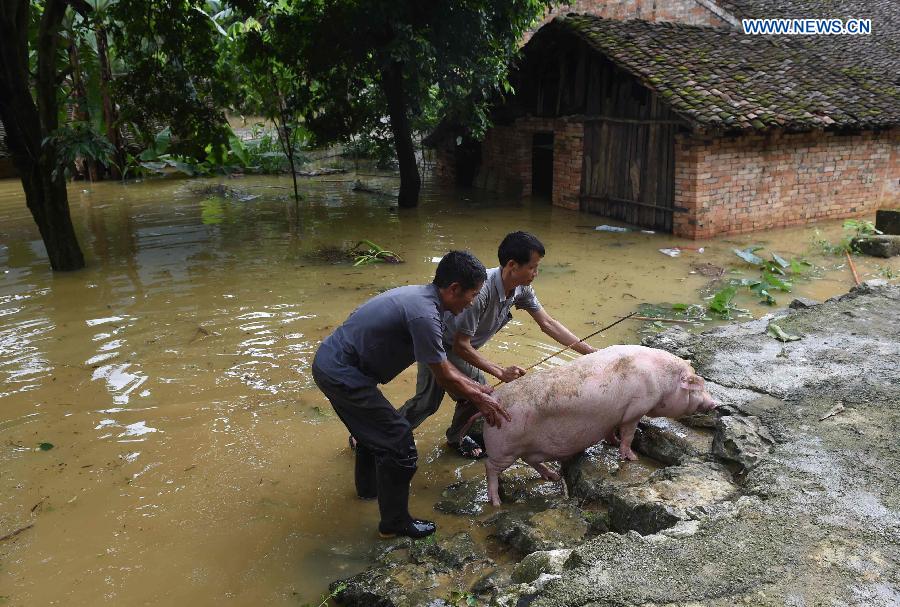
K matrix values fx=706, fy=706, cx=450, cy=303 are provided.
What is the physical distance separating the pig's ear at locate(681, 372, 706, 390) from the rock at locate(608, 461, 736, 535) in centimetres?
56

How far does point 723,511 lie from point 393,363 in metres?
1.94

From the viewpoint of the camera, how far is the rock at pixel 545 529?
384cm

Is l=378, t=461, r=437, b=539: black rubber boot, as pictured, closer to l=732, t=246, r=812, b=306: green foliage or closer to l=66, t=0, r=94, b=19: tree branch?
l=732, t=246, r=812, b=306: green foliage

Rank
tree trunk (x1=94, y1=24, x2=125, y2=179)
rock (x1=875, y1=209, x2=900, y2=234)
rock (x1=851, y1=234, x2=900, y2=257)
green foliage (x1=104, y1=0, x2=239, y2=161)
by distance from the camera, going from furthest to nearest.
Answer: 1. tree trunk (x1=94, y1=24, x2=125, y2=179)
2. rock (x1=875, y1=209, x2=900, y2=234)
3. green foliage (x1=104, y1=0, x2=239, y2=161)
4. rock (x1=851, y1=234, x2=900, y2=257)

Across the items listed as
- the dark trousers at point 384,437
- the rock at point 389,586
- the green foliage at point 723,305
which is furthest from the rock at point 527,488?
the green foliage at point 723,305

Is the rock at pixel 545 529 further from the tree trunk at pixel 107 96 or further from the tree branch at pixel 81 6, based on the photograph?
the tree trunk at pixel 107 96

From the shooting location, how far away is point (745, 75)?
13328 millimetres

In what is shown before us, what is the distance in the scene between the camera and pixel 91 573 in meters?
4.05

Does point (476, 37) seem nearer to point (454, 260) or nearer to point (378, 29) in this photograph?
point (378, 29)

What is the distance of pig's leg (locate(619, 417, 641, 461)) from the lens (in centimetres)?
462

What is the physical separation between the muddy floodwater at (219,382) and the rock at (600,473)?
73 cm

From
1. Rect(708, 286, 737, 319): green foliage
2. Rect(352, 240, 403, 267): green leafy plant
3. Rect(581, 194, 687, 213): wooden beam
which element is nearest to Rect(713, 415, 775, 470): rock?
Rect(708, 286, 737, 319): green foliage

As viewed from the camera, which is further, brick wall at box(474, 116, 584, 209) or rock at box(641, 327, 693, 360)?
brick wall at box(474, 116, 584, 209)

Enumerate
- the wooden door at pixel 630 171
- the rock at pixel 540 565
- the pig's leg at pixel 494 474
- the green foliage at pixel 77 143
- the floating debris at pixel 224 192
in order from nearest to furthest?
the rock at pixel 540 565 < the pig's leg at pixel 494 474 < the green foliage at pixel 77 143 < the wooden door at pixel 630 171 < the floating debris at pixel 224 192
